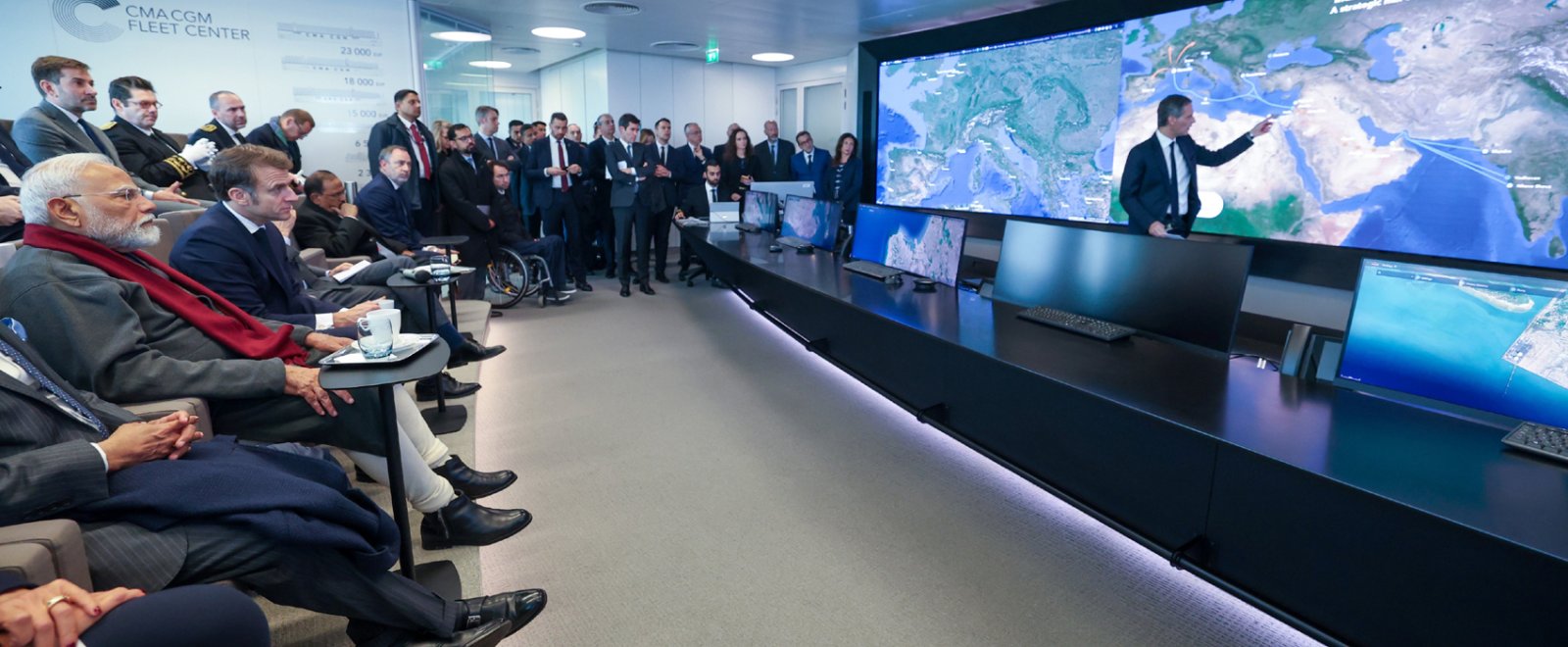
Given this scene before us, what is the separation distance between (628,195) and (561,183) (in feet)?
3.22

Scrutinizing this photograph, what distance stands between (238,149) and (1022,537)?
2.89 metres

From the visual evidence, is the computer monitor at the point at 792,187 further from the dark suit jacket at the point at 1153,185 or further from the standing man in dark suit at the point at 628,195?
the dark suit jacket at the point at 1153,185

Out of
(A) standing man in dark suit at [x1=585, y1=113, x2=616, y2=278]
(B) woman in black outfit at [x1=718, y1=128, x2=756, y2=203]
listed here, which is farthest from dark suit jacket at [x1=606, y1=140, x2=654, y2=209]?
(B) woman in black outfit at [x1=718, y1=128, x2=756, y2=203]

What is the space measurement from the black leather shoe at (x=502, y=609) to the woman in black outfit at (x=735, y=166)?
6629mm

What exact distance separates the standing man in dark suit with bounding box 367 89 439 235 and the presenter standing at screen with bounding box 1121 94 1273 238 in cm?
488

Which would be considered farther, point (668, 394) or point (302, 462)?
point (668, 394)

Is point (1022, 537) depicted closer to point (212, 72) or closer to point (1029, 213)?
point (1029, 213)

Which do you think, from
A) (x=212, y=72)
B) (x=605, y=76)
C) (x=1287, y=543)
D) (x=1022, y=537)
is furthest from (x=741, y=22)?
(x=1287, y=543)

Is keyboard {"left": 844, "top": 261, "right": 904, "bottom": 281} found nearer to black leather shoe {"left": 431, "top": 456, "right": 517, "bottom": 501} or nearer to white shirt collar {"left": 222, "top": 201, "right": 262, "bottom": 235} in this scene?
black leather shoe {"left": 431, "top": 456, "right": 517, "bottom": 501}

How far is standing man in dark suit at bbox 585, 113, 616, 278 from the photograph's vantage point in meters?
7.16

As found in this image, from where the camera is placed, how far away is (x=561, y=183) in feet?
23.7

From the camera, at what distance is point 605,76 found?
960 cm

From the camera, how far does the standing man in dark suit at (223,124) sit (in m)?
4.50

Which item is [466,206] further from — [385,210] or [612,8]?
[612,8]
